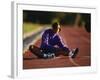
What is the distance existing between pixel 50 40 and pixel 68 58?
24cm

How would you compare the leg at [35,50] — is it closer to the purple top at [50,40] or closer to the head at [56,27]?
the purple top at [50,40]

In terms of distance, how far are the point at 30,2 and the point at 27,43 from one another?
13.9 inches

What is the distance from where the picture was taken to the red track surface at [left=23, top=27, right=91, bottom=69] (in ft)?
7.92

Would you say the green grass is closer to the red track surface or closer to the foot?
the red track surface

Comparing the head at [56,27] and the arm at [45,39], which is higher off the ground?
the head at [56,27]

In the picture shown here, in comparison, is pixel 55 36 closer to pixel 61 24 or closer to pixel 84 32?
pixel 61 24

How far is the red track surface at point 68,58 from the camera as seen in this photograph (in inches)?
95.0

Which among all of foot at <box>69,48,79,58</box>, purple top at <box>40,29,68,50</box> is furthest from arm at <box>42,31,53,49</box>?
foot at <box>69,48,79,58</box>

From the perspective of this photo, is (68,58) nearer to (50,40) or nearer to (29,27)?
(50,40)

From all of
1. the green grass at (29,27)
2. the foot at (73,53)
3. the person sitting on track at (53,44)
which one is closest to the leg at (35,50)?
the person sitting on track at (53,44)

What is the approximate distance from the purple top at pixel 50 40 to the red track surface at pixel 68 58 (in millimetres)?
43

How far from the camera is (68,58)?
2559mm

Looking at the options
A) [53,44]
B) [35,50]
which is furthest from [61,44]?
[35,50]
